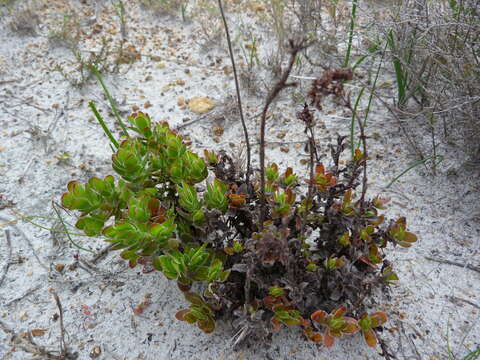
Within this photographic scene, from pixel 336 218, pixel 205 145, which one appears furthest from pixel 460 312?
pixel 205 145

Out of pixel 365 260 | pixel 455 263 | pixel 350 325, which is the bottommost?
pixel 455 263

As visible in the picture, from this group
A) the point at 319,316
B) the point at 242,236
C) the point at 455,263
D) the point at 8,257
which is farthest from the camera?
the point at 8,257

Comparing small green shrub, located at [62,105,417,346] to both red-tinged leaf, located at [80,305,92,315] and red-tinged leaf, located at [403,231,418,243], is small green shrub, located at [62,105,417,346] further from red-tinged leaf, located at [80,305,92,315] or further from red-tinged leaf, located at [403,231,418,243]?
red-tinged leaf, located at [80,305,92,315]

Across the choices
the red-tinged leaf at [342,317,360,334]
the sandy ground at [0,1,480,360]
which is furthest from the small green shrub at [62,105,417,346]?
the sandy ground at [0,1,480,360]

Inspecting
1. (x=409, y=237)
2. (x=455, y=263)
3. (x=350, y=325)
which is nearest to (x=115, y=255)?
(x=350, y=325)

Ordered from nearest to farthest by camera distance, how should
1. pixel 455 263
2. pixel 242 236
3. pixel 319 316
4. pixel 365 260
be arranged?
pixel 319 316
pixel 365 260
pixel 242 236
pixel 455 263

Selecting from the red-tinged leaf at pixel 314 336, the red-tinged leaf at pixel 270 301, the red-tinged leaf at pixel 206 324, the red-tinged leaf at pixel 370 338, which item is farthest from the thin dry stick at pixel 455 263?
the red-tinged leaf at pixel 206 324

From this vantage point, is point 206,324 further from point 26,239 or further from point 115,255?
point 26,239
